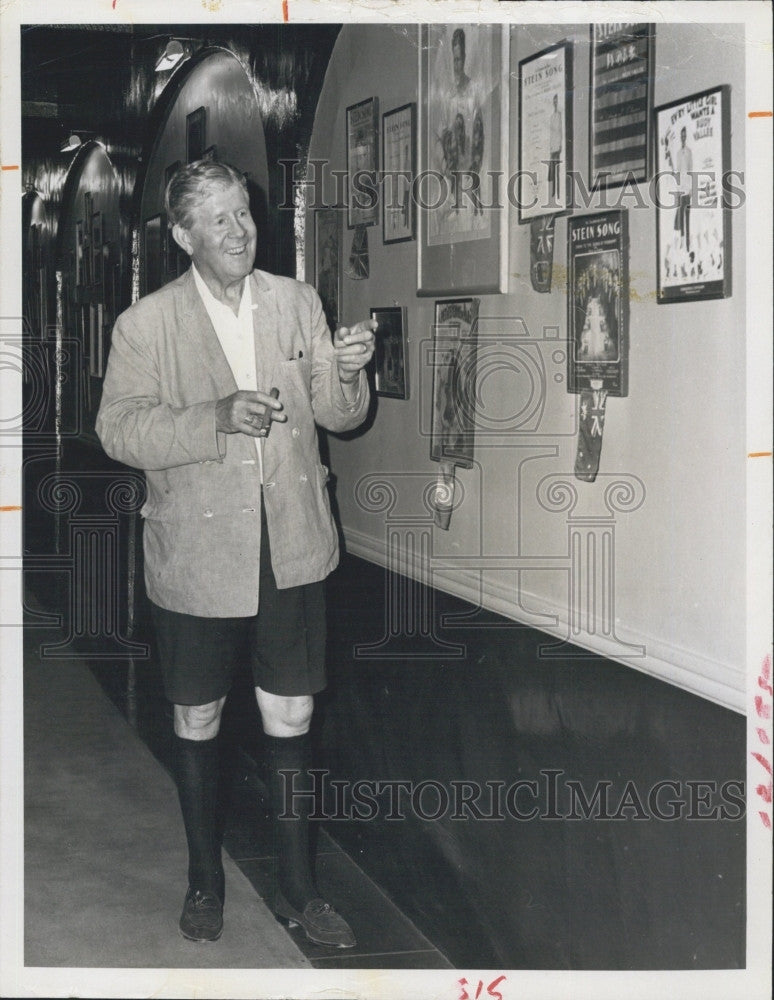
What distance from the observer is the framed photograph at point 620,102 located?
91.7 inches

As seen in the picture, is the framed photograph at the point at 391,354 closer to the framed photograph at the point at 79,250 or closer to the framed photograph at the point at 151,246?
the framed photograph at the point at 151,246

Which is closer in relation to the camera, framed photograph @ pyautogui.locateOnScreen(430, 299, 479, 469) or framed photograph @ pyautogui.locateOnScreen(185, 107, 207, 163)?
framed photograph @ pyautogui.locateOnScreen(430, 299, 479, 469)

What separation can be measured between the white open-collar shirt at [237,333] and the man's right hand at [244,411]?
15cm

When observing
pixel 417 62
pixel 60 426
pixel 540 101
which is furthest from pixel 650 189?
pixel 60 426

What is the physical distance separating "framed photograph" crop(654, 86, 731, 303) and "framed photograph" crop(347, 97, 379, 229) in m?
0.90

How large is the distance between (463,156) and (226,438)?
2.59 ft

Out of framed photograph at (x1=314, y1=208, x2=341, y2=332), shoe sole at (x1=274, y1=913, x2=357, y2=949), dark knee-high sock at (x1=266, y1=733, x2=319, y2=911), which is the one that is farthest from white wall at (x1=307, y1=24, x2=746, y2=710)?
shoe sole at (x1=274, y1=913, x2=357, y2=949)

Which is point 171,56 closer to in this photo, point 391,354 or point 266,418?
point 391,354

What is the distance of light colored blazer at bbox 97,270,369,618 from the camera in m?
2.84

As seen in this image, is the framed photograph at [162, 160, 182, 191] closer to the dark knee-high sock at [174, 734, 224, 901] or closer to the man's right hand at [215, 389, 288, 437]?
the man's right hand at [215, 389, 288, 437]

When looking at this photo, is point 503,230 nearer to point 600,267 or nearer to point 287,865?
point 600,267

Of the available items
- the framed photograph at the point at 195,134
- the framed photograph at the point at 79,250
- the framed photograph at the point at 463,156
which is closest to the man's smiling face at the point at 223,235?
the framed photograph at the point at 463,156

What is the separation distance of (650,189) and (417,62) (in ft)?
2.66

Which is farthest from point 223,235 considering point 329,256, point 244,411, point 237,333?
point 329,256
